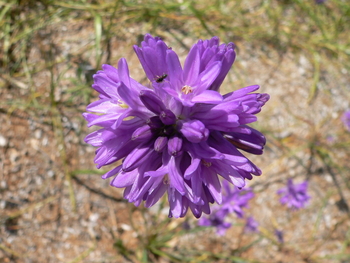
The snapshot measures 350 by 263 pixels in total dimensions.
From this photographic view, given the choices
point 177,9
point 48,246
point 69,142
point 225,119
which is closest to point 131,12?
point 177,9

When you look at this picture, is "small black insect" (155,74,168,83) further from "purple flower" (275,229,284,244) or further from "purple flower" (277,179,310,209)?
"purple flower" (275,229,284,244)

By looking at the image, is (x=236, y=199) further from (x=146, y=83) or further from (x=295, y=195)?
(x=146, y=83)

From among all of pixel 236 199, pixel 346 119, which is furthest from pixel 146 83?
pixel 346 119

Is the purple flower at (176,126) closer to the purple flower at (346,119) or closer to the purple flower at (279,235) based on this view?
the purple flower at (279,235)

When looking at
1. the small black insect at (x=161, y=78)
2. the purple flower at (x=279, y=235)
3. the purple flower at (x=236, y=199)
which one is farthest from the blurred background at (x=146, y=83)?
the small black insect at (x=161, y=78)

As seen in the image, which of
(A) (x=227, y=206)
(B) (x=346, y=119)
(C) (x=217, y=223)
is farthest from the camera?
(B) (x=346, y=119)

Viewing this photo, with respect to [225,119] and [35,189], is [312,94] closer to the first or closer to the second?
[225,119]
